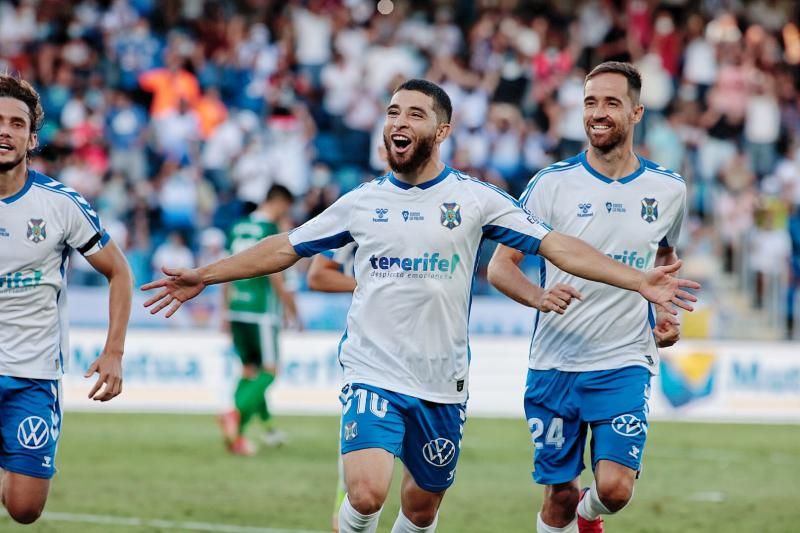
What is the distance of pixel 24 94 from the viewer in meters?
7.43

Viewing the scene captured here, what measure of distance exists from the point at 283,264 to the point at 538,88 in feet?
56.9

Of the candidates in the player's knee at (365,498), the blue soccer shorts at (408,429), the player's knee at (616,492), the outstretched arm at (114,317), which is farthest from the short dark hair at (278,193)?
the player's knee at (365,498)

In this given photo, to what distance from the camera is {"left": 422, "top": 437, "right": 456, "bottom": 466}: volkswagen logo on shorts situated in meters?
7.15

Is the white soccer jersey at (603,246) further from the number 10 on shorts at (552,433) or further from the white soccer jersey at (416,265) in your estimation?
the white soccer jersey at (416,265)

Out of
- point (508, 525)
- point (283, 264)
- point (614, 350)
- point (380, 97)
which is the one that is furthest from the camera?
point (380, 97)

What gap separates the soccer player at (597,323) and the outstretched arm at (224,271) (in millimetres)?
1286

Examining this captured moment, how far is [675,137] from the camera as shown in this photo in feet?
76.0

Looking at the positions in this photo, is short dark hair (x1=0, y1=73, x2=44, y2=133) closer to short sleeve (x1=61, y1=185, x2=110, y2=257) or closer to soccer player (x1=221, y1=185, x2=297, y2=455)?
short sleeve (x1=61, y1=185, x2=110, y2=257)

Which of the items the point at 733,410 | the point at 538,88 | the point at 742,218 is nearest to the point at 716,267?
the point at 742,218

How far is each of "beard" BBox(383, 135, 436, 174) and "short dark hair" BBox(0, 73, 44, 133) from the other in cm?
199

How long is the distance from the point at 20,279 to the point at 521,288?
279cm

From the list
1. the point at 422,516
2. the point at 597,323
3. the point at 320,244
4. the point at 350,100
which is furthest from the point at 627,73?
the point at 350,100

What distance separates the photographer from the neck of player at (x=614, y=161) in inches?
310

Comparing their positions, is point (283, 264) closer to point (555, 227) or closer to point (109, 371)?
point (109, 371)
